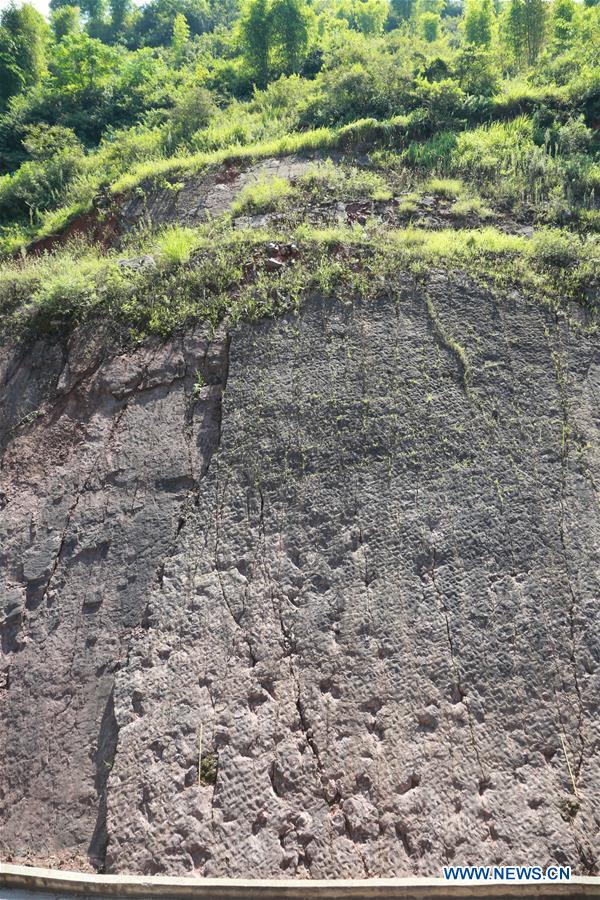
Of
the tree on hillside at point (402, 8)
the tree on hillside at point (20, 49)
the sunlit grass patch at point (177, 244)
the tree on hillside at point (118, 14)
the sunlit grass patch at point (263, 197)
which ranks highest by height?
the tree on hillside at point (118, 14)

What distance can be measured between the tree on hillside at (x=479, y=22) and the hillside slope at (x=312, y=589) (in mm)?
19396

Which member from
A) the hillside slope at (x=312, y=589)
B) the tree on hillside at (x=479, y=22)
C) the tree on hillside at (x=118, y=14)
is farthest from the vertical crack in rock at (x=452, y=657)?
the tree on hillside at (x=118, y=14)

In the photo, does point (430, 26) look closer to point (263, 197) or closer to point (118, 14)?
point (118, 14)

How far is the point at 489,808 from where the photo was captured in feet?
12.0

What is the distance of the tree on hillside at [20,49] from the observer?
59.5 feet

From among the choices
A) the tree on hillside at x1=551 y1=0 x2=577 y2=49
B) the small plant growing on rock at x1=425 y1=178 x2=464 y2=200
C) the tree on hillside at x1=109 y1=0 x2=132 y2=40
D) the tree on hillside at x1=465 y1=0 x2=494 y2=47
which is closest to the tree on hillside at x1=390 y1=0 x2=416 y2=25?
the tree on hillside at x1=109 y1=0 x2=132 y2=40

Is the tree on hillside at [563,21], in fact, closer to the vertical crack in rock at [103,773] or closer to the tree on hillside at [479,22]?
the tree on hillside at [479,22]

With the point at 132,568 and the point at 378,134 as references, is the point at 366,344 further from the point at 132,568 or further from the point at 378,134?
the point at 378,134

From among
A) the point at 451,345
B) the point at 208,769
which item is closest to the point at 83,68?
the point at 451,345

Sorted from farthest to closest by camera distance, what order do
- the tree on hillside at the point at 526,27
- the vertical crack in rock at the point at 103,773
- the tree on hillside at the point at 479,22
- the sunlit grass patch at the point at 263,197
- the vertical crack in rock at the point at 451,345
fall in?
1. the tree on hillside at the point at 479,22
2. the tree on hillside at the point at 526,27
3. the sunlit grass patch at the point at 263,197
4. the vertical crack in rock at the point at 451,345
5. the vertical crack in rock at the point at 103,773

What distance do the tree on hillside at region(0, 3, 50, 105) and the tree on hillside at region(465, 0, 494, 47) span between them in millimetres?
13991

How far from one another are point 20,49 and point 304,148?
1534 cm

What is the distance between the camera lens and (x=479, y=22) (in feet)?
68.9

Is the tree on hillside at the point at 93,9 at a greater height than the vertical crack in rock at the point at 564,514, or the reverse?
the tree on hillside at the point at 93,9
